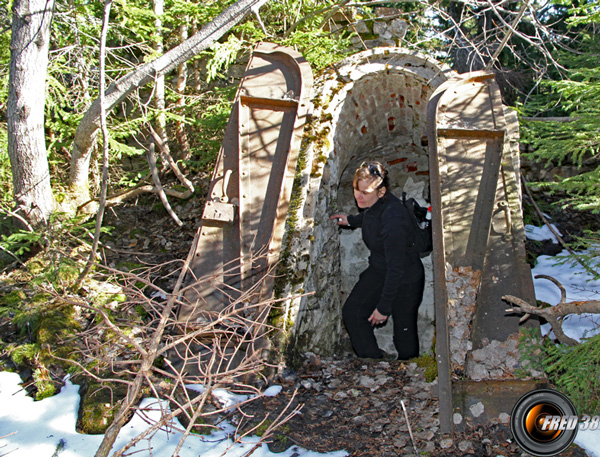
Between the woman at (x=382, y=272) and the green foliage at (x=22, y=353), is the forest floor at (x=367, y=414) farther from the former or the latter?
the green foliage at (x=22, y=353)

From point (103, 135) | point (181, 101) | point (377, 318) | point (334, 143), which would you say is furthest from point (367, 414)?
point (181, 101)

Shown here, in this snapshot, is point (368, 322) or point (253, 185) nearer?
point (253, 185)

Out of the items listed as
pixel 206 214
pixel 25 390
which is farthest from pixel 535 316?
pixel 25 390

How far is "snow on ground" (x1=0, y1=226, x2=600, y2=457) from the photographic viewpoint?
318cm

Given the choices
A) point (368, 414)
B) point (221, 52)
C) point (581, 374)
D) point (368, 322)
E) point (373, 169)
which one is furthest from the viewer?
point (221, 52)

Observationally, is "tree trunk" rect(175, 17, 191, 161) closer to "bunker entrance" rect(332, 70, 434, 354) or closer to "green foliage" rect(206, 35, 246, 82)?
"green foliage" rect(206, 35, 246, 82)

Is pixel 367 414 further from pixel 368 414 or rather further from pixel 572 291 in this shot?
pixel 572 291

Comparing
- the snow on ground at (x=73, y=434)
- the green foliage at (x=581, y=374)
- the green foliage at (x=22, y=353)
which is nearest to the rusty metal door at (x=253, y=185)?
the snow on ground at (x=73, y=434)

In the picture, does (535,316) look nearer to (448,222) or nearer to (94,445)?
(448,222)

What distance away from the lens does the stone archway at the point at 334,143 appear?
14.1 feet

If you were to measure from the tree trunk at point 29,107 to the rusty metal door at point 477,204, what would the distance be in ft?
13.5

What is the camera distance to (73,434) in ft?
11.1

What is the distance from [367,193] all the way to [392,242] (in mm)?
556

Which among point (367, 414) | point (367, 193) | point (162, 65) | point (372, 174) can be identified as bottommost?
point (367, 414)
